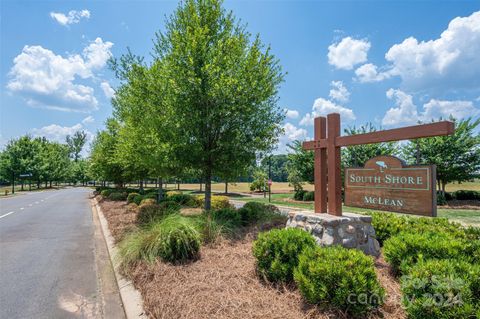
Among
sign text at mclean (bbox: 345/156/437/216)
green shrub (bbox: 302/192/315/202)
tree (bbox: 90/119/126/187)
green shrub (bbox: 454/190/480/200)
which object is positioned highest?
tree (bbox: 90/119/126/187)

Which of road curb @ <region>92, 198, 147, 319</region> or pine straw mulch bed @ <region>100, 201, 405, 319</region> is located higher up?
pine straw mulch bed @ <region>100, 201, 405, 319</region>

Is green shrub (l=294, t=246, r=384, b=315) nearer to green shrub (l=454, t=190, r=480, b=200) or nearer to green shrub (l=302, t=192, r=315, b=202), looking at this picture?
green shrub (l=302, t=192, r=315, b=202)

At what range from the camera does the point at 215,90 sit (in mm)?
7457

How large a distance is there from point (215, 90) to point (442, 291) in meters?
6.49

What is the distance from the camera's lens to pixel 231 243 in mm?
5848

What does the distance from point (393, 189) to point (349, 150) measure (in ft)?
57.4

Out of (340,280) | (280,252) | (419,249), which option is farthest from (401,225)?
(340,280)

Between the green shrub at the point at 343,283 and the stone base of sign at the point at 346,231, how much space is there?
6.10ft

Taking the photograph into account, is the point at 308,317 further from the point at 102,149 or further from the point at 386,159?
the point at 102,149

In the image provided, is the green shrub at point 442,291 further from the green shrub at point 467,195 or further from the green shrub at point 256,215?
the green shrub at point 467,195

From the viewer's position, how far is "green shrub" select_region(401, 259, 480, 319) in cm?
231

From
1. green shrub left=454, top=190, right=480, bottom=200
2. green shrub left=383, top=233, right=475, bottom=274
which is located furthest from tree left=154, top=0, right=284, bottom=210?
green shrub left=454, top=190, right=480, bottom=200

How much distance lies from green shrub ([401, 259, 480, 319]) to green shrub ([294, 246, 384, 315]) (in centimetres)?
32

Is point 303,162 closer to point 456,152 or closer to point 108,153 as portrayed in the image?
point 456,152
